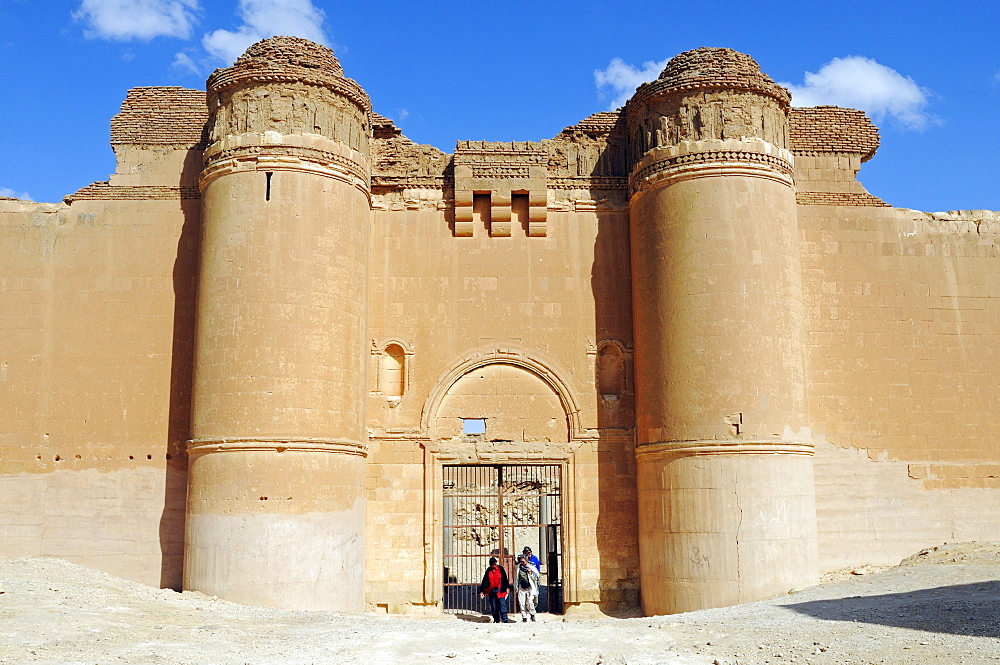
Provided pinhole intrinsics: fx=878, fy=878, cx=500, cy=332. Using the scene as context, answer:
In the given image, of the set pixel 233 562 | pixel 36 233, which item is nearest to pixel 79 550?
pixel 233 562

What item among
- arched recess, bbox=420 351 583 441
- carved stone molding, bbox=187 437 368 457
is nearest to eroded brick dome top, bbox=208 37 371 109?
arched recess, bbox=420 351 583 441

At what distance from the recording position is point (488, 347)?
592 inches

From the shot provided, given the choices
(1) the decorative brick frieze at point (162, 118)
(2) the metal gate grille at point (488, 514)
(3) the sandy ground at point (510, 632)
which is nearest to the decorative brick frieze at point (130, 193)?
(1) the decorative brick frieze at point (162, 118)

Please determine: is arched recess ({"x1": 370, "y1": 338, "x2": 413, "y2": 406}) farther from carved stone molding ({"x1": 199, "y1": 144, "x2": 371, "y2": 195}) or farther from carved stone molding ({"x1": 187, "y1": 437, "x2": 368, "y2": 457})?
carved stone molding ({"x1": 199, "y1": 144, "x2": 371, "y2": 195})

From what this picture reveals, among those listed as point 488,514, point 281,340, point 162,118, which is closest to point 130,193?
point 162,118

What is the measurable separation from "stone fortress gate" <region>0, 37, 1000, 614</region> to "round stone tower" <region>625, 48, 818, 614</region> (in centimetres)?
5

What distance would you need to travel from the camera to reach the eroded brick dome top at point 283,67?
47.1ft

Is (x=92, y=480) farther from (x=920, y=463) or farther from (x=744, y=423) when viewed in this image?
(x=920, y=463)

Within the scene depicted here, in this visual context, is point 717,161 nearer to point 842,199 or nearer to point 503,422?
point 842,199

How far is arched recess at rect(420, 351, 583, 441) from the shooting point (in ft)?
48.4

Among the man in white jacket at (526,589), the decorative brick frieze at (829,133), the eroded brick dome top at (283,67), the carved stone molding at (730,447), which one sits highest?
the eroded brick dome top at (283,67)

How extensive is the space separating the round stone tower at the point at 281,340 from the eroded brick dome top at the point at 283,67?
0.08 feet

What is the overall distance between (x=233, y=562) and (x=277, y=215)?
5297 millimetres

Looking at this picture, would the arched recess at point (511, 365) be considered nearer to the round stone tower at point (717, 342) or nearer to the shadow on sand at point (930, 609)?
the round stone tower at point (717, 342)
